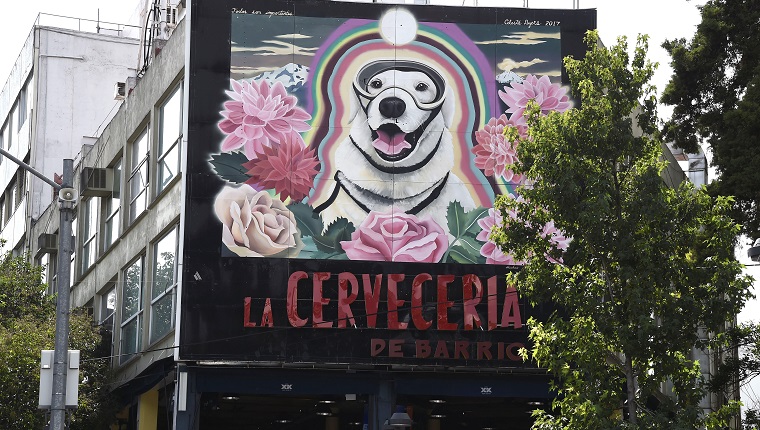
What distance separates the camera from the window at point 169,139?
3356 cm

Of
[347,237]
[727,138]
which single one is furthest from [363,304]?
[727,138]

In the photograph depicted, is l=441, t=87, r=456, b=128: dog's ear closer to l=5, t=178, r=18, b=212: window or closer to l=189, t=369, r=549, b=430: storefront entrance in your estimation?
l=189, t=369, r=549, b=430: storefront entrance

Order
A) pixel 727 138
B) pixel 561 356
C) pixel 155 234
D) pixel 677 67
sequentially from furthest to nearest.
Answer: pixel 155 234 < pixel 677 67 < pixel 727 138 < pixel 561 356

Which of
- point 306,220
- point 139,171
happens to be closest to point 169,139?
point 139,171

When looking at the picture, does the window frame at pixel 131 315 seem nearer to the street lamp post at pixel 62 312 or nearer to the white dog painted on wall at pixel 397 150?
the white dog painted on wall at pixel 397 150

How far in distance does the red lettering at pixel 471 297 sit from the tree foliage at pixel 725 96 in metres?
6.06

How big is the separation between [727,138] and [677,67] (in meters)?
2.84

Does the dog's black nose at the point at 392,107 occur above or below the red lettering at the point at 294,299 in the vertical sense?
above

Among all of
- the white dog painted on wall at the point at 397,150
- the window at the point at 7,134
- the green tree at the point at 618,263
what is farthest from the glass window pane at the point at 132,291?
the window at the point at 7,134

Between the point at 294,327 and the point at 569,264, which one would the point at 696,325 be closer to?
the point at 569,264

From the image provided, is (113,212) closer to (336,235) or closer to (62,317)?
(336,235)

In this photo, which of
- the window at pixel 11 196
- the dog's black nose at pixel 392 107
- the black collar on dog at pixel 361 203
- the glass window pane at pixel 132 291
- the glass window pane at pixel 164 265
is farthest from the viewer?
the window at pixel 11 196

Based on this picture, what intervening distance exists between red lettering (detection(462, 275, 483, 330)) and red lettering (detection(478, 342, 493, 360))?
0.46 meters

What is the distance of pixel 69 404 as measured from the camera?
72.9ft
